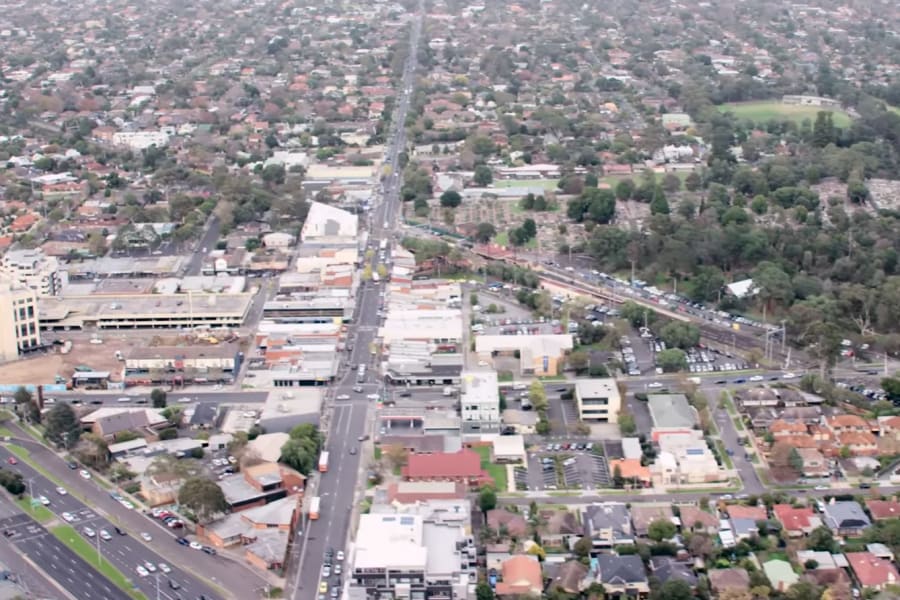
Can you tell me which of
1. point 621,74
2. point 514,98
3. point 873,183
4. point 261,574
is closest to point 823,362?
point 261,574

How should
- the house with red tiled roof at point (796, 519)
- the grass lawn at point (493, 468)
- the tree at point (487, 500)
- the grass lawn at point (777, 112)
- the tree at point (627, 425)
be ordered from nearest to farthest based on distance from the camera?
1. the house with red tiled roof at point (796, 519)
2. the tree at point (487, 500)
3. the grass lawn at point (493, 468)
4. the tree at point (627, 425)
5. the grass lawn at point (777, 112)

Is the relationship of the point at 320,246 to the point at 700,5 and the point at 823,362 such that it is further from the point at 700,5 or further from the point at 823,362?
the point at 700,5

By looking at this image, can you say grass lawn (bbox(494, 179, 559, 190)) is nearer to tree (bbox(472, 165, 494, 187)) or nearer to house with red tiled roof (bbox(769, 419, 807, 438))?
tree (bbox(472, 165, 494, 187))

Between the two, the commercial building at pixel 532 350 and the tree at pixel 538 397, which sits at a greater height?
the tree at pixel 538 397

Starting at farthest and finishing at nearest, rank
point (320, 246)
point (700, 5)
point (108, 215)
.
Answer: point (700, 5)
point (108, 215)
point (320, 246)

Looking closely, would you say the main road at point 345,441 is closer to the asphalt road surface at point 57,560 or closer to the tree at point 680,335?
the asphalt road surface at point 57,560

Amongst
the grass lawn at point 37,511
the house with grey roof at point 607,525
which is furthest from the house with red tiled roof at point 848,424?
the grass lawn at point 37,511

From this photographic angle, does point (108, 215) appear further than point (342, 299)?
Yes
